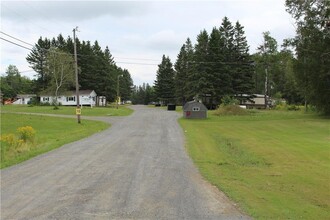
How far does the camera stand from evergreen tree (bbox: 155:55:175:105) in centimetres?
9225

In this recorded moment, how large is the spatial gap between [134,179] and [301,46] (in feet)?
125

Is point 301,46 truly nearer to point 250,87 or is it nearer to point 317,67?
point 317,67

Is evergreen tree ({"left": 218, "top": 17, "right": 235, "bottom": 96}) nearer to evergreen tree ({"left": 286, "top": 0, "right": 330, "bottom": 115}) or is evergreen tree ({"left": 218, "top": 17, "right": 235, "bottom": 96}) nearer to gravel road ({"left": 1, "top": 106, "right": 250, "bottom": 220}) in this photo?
A: evergreen tree ({"left": 286, "top": 0, "right": 330, "bottom": 115})

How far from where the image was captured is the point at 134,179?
10414mm

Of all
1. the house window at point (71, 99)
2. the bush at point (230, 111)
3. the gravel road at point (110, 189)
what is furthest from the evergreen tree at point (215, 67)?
the gravel road at point (110, 189)

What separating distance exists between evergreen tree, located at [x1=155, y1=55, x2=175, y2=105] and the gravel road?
3043 inches

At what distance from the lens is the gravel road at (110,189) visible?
281 inches

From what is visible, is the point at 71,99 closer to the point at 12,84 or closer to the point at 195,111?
the point at 195,111

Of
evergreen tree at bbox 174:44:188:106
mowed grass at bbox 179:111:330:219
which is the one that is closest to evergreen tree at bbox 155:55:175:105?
evergreen tree at bbox 174:44:188:106

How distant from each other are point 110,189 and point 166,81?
84.1 metres

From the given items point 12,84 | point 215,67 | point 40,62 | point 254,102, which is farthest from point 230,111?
point 12,84

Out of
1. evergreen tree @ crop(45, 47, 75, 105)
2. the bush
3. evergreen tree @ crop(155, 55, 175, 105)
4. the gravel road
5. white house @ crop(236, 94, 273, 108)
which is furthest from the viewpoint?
evergreen tree @ crop(155, 55, 175, 105)

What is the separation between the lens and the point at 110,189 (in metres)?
9.13

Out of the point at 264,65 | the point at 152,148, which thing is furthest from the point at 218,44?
the point at 152,148
